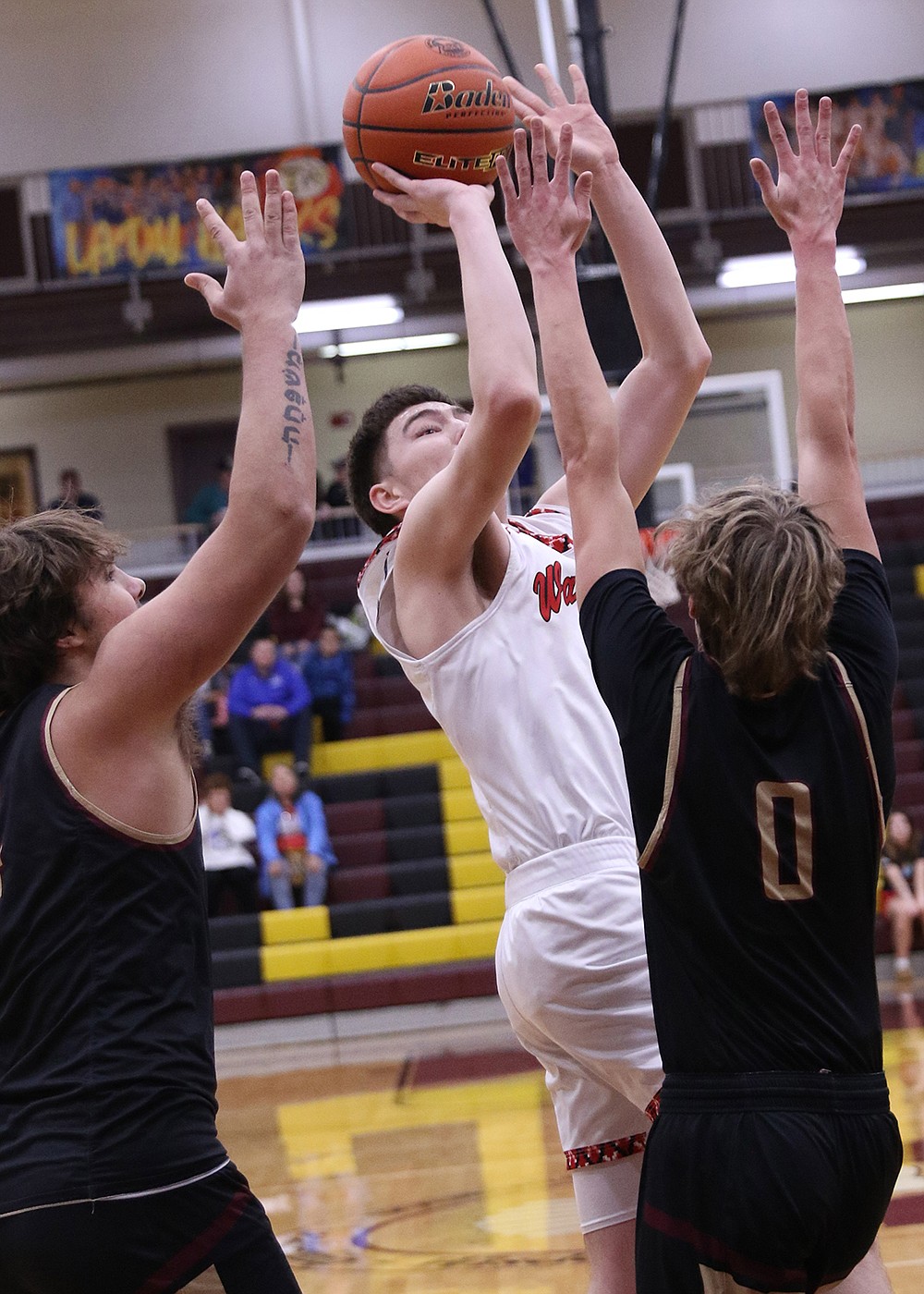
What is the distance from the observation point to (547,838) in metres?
2.49

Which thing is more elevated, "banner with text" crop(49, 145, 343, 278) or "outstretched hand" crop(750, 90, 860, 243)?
"banner with text" crop(49, 145, 343, 278)

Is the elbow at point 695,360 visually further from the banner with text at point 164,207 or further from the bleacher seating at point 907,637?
the banner with text at point 164,207

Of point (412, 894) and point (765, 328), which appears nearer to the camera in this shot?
point (412, 894)

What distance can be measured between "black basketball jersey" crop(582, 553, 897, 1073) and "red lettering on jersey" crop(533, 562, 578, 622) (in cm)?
69

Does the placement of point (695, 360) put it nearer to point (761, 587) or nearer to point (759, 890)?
point (761, 587)

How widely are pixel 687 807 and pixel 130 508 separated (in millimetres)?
16740

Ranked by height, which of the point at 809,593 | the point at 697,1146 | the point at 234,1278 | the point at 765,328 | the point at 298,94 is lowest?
the point at 234,1278

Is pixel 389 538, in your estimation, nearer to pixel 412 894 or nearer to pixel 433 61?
pixel 433 61

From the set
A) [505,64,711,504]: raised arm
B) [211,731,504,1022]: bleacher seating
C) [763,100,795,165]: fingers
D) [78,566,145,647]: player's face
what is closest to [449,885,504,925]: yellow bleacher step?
[211,731,504,1022]: bleacher seating

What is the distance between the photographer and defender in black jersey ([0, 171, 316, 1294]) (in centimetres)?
182

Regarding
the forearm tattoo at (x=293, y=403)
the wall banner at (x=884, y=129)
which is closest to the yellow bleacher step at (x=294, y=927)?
the forearm tattoo at (x=293, y=403)

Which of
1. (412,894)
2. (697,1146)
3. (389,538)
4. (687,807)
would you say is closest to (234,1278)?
(697,1146)

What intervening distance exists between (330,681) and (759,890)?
34.5ft

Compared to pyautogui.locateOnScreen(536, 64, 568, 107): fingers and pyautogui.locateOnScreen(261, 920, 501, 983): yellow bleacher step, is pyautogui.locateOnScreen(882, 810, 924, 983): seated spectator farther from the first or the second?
pyautogui.locateOnScreen(536, 64, 568, 107): fingers
